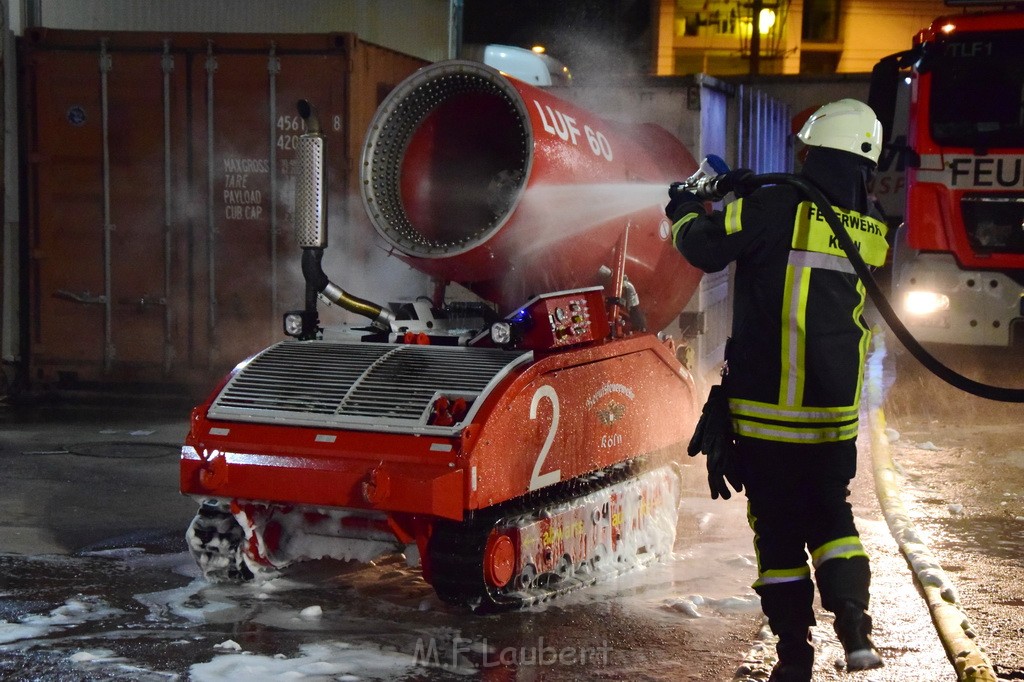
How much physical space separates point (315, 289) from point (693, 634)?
238 centimetres

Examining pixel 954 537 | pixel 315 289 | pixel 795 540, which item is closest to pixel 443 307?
pixel 315 289

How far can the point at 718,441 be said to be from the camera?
195 inches

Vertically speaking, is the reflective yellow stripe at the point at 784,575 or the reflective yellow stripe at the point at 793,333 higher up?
the reflective yellow stripe at the point at 793,333

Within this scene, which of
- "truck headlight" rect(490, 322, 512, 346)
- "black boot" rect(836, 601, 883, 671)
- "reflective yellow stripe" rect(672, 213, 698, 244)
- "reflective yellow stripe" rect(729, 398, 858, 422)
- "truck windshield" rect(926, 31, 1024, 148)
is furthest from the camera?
"truck windshield" rect(926, 31, 1024, 148)

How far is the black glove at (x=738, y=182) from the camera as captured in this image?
5008 mm

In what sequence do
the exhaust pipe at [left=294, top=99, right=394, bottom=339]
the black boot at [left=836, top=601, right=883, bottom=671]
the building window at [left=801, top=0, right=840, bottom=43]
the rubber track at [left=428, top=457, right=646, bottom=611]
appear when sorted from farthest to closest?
the building window at [left=801, top=0, right=840, bottom=43] → the exhaust pipe at [left=294, top=99, right=394, bottom=339] → the rubber track at [left=428, top=457, right=646, bottom=611] → the black boot at [left=836, top=601, right=883, bottom=671]

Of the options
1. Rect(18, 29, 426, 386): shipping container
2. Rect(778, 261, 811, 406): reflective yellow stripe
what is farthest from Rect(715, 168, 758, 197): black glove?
Rect(18, 29, 426, 386): shipping container

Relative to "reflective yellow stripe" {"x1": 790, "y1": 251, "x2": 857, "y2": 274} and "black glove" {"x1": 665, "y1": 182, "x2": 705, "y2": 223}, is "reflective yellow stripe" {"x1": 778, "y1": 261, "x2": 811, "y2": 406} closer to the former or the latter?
"reflective yellow stripe" {"x1": 790, "y1": 251, "x2": 857, "y2": 274}

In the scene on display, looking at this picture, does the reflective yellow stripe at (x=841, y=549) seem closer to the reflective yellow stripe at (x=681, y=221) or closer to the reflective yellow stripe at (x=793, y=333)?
the reflective yellow stripe at (x=793, y=333)

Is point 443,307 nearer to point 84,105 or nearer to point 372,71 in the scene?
point 372,71

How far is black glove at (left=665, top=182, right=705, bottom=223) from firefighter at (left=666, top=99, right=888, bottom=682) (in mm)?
139

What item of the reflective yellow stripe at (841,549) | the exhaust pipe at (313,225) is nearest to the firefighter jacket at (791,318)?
the reflective yellow stripe at (841,549)

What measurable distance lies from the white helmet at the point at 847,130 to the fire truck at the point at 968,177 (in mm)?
6681

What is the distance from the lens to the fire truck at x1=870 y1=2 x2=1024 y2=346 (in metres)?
11.4
